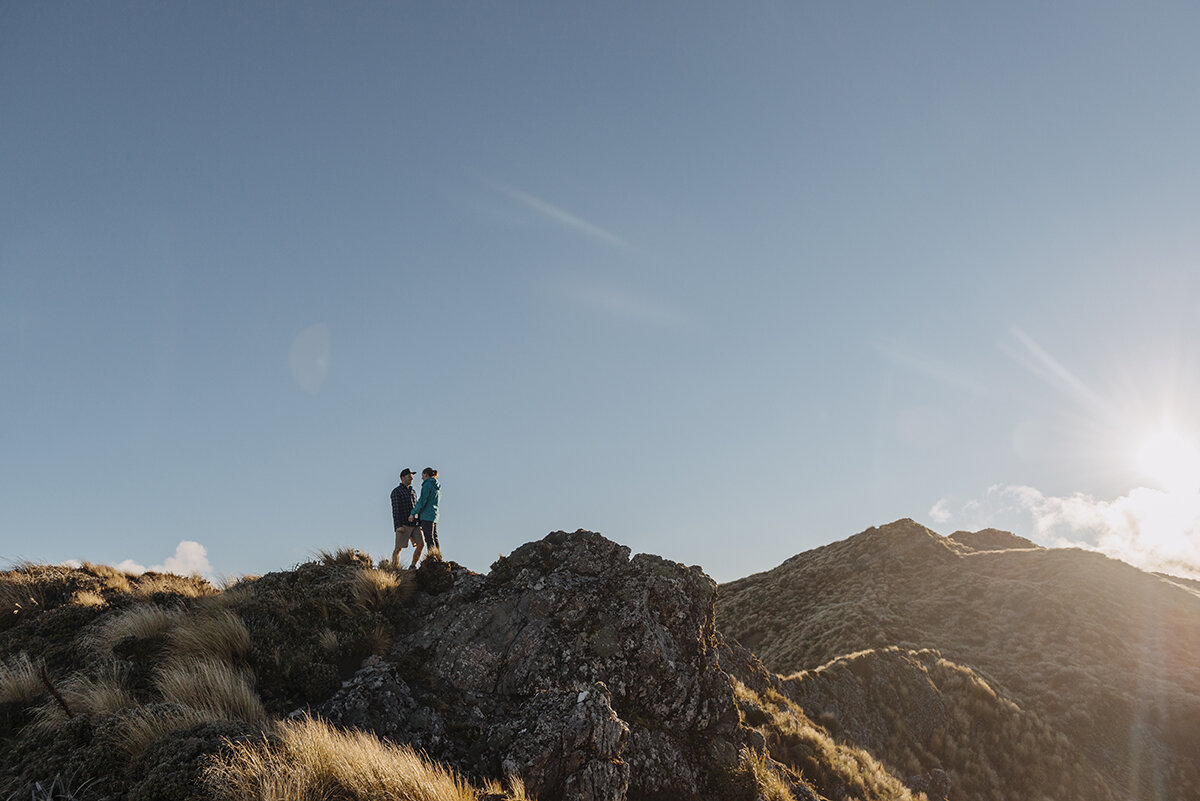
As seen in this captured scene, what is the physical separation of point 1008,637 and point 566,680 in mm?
41784

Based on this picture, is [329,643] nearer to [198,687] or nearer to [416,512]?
[198,687]

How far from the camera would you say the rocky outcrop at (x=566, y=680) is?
818cm

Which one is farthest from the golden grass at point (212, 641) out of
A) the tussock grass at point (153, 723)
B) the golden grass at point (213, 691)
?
the tussock grass at point (153, 723)

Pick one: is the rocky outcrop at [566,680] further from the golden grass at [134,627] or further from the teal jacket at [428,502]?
the golden grass at [134,627]

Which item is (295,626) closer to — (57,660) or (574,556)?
(57,660)

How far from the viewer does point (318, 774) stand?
564cm

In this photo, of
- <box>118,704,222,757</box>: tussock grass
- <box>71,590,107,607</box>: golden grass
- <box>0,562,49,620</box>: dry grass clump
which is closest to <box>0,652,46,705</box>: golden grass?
<box>118,704,222,757</box>: tussock grass

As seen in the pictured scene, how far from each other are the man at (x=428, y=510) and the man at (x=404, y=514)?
156 millimetres

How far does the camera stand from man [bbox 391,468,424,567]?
17.4m

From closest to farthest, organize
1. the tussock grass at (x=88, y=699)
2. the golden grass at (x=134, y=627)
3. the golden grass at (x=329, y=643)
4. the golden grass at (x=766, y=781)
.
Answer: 1. the tussock grass at (x=88, y=699)
2. the golden grass at (x=766, y=781)
3. the golden grass at (x=329, y=643)
4. the golden grass at (x=134, y=627)

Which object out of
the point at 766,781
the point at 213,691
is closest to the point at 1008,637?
the point at 766,781

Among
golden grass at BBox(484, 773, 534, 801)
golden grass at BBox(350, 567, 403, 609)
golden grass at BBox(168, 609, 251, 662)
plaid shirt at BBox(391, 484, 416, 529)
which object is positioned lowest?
golden grass at BBox(484, 773, 534, 801)

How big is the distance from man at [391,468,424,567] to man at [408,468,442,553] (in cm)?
16

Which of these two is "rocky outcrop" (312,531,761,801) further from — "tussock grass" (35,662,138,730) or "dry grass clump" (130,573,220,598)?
"dry grass clump" (130,573,220,598)
